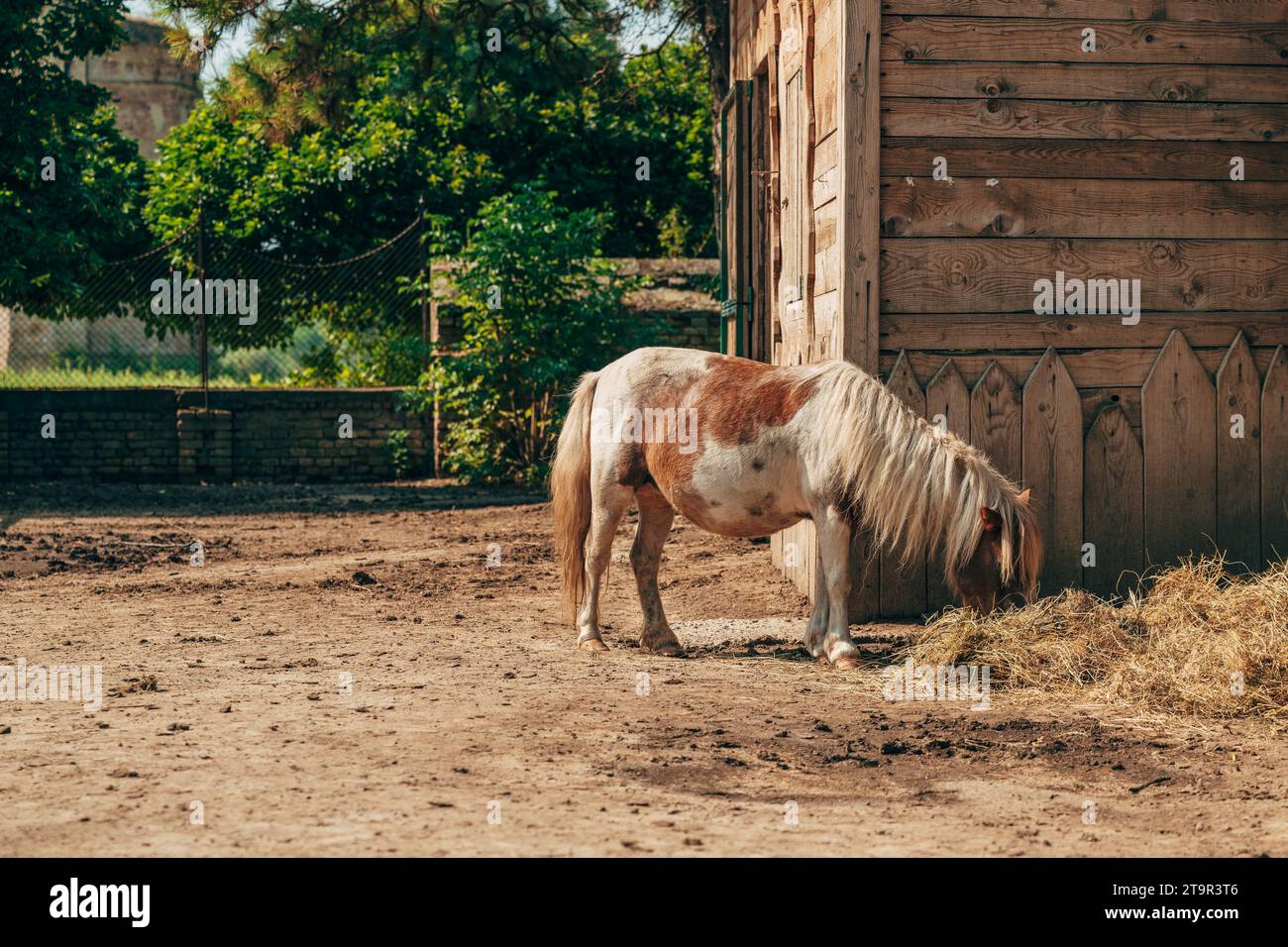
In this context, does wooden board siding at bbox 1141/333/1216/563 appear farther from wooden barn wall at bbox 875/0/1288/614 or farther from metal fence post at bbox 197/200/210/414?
metal fence post at bbox 197/200/210/414

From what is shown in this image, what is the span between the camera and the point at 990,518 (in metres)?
6.03

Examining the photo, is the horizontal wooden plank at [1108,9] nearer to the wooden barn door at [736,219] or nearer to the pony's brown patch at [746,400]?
the pony's brown patch at [746,400]

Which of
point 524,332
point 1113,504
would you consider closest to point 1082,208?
point 1113,504

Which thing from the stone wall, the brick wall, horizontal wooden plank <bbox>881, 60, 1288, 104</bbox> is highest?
the stone wall

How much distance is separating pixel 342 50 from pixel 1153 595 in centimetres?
1150

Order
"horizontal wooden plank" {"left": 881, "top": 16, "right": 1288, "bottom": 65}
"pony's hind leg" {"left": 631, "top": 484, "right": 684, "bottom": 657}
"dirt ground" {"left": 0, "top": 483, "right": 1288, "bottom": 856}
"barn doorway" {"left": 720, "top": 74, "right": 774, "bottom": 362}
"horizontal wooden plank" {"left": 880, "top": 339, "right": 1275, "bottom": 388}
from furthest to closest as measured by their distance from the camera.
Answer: "barn doorway" {"left": 720, "top": 74, "right": 774, "bottom": 362}, "horizontal wooden plank" {"left": 880, "top": 339, "right": 1275, "bottom": 388}, "horizontal wooden plank" {"left": 881, "top": 16, "right": 1288, "bottom": 65}, "pony's hind leg" {"left": 631, "top": 484, "right": 684, "bottom": 657}, "dirt ground" {"left": 0, "top": 483, "right": 1288, "bottom": 856}

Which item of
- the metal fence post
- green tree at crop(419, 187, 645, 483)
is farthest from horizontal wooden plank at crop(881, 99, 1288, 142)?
the metal fence post

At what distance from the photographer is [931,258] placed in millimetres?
7098

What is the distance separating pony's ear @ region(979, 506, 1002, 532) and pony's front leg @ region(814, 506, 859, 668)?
0.59 metres

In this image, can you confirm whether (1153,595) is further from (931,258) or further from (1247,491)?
(931,258)

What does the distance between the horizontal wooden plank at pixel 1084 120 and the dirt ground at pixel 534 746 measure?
247 cm

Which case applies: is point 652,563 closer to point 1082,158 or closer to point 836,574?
point 836,574

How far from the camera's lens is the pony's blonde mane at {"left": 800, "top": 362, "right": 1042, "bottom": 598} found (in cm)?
606

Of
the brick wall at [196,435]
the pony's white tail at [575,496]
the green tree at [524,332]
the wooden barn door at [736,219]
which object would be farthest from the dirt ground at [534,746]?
the brick wall at [196,435]
